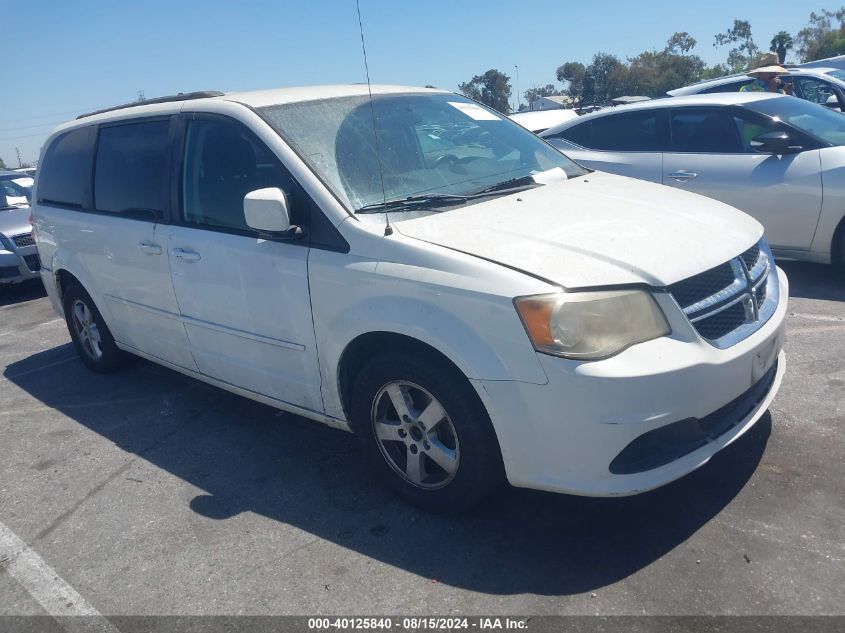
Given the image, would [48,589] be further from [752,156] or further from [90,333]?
[752,156]

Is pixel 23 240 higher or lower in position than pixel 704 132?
lower

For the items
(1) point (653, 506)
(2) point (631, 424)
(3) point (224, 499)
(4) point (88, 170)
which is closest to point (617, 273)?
(2) point (631, 424)

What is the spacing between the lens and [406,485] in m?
3.32

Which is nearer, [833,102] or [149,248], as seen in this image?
[149,248]

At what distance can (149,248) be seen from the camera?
4.27 m

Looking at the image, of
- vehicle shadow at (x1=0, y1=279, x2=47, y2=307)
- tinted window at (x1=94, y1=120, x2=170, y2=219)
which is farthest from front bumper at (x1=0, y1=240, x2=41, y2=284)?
tinted window at (x1=94, y1=120, x2=170, y2=219)

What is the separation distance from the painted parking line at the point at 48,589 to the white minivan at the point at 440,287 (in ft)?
4.09

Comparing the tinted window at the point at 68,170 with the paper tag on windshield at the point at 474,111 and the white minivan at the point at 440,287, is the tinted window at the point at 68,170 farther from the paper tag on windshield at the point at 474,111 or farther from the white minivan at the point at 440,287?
the paper tag on windshield at the point at 474,111

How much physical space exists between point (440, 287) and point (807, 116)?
4.90 meters

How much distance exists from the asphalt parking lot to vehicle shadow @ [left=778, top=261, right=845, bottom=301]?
140 centimetres

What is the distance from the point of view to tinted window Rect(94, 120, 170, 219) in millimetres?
4289

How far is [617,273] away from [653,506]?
1.07 metres

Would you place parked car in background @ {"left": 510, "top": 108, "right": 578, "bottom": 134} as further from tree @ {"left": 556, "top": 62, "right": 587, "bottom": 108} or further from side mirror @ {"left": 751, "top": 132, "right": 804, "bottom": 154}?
tree @ {"left": 556, "top": 62, "right": 587, "bottom": 108}

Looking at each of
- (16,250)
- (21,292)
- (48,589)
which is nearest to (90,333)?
(48,589)
